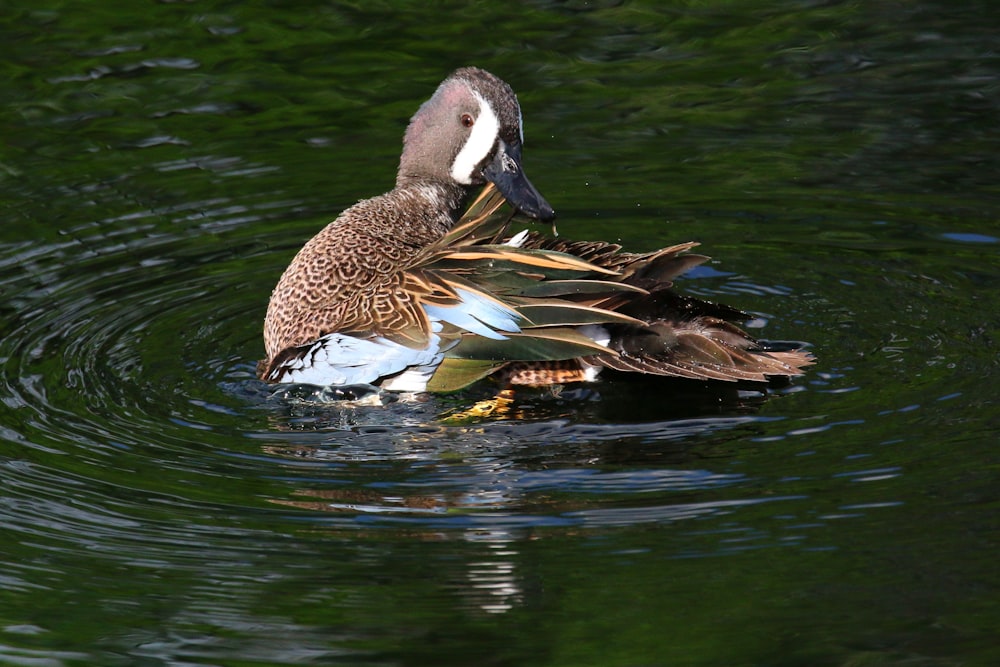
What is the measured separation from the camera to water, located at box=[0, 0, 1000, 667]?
194 inches

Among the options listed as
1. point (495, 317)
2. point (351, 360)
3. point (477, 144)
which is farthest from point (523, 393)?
point (477, 144)

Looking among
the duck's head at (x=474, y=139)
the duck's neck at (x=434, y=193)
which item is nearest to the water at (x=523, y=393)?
the duck's neck at (x=434, y=193)

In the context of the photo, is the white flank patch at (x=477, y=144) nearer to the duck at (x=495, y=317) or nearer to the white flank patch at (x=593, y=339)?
the duck at (x=495, y=317)

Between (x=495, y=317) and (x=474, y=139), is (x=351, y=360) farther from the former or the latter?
(x=474, y=139)

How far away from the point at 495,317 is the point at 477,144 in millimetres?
1514

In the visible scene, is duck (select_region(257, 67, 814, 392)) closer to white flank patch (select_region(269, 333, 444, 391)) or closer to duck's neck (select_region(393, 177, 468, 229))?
white flank patch (select_region(269, 333, 444, 391))

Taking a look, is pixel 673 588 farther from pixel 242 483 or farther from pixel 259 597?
pixel 242 483

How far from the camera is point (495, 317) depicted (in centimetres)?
655

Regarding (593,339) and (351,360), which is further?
(351,360)

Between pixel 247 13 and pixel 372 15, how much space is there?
3.04 ft

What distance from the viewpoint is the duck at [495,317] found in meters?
6.51

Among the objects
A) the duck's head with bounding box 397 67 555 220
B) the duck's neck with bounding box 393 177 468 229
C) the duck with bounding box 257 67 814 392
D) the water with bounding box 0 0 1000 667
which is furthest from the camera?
the duck's neck with bounding box 393 177 468 229

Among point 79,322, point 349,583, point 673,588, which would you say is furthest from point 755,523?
point 79,322

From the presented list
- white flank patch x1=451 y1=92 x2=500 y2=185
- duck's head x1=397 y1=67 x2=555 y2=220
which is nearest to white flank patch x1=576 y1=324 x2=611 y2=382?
duck's head x1=397 y1=67 x2=555 y2=220
